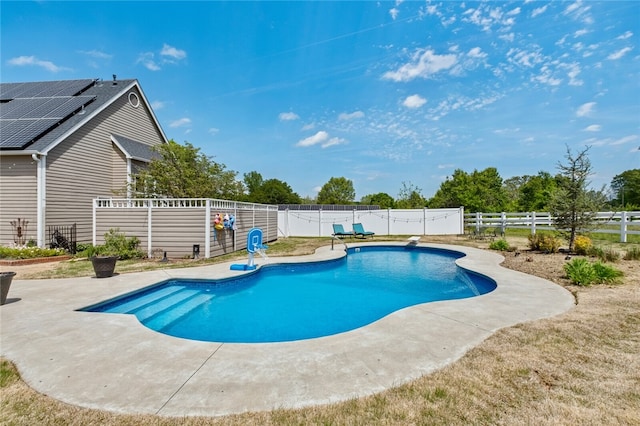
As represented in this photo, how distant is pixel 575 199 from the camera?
1066 centimetres

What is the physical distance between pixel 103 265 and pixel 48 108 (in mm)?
11240

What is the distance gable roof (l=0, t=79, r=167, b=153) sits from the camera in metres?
11.4

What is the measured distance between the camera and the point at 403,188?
43.3 meters

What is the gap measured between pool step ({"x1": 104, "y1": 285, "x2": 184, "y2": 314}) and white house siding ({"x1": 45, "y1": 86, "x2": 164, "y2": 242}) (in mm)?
7934

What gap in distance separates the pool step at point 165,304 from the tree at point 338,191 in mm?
64403

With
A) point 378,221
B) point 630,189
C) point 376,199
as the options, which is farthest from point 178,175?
point 630,189

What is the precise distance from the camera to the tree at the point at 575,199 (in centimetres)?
1057

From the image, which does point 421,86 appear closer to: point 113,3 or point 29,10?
point 113,3

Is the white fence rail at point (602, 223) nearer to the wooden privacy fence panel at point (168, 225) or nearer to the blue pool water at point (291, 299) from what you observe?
the blue pool water at point (291, 299)

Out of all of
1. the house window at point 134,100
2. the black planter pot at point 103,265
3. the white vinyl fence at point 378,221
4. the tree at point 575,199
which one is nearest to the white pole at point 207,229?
the black planter pot at point 103,265

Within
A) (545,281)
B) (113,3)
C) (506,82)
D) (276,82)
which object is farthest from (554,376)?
(276,82)

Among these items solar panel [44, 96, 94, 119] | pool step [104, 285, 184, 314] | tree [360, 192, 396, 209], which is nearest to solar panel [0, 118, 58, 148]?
solar panel [44, 96, 94, 119]

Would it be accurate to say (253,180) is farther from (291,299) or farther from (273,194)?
(291,299)

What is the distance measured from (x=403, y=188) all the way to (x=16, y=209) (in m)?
40.0
